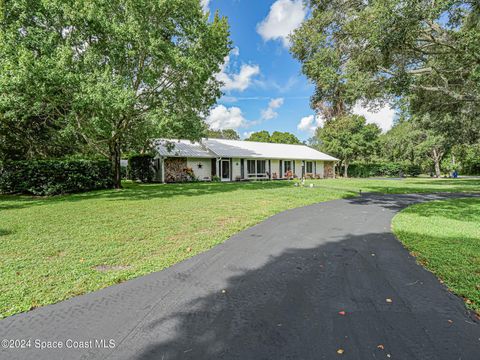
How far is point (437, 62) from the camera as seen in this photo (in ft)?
34.4

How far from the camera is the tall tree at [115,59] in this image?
10648mm

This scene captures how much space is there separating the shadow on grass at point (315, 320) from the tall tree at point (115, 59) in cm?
1031

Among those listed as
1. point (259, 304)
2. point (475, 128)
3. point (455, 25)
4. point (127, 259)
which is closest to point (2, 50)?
point (127, 259)

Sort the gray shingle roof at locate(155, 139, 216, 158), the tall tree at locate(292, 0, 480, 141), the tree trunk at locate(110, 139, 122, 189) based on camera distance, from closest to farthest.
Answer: the tall tree at locate(292, 0, 480, 141) < the tree trunk at locate(110, 139, 122, 189) < the gray shingle roof at locate(155, 139, 216, 158)

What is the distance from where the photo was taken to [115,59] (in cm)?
1320

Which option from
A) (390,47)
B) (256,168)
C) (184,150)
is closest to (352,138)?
(256,168)

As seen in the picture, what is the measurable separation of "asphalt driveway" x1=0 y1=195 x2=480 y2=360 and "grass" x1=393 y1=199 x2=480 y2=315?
257 millimetres

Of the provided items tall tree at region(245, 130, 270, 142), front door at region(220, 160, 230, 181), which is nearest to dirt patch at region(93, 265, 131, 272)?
front door at region(220, 160, 230, 181)

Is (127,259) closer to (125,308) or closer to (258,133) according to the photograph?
(125,308)

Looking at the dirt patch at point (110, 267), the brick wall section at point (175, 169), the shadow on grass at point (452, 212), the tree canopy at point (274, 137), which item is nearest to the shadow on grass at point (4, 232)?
the dirt patch at point (110, 267)

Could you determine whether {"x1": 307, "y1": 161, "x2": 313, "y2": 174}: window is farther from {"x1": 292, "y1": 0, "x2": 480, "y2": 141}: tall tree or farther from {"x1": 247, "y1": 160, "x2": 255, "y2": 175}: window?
{"x1": 292, "y1": 0, "x2": 480, "y2": 141}: tall tree

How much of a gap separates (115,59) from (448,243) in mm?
15438

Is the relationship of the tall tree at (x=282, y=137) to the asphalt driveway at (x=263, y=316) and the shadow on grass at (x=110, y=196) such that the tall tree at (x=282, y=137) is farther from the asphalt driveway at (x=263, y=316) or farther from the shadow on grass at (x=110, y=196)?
the asphalt driveway at (x=263, y=316)

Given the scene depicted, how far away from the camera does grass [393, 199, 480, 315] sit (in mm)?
3420
